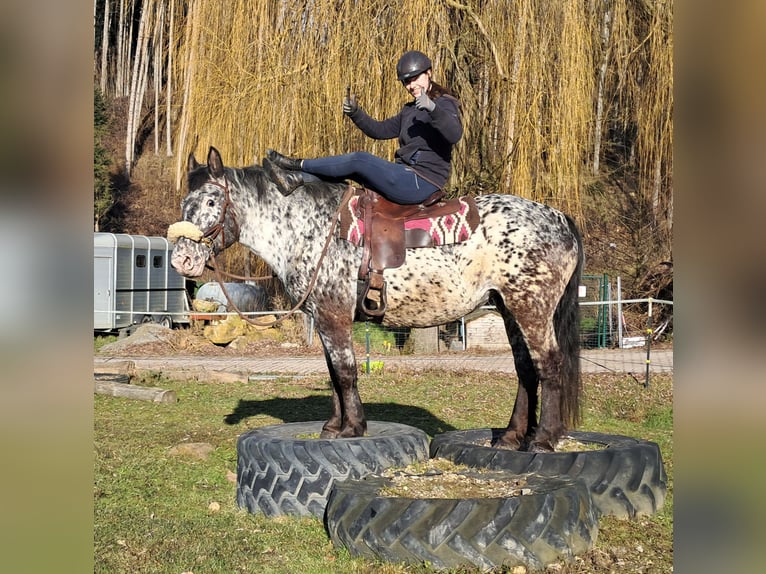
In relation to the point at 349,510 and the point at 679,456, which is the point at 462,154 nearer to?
the point at 349,510

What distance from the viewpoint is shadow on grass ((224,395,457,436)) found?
908cm

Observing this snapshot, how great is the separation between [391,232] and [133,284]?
1631 centimetres

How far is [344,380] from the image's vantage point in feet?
18.7

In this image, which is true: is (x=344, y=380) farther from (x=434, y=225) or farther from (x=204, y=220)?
(x=204, y=220)

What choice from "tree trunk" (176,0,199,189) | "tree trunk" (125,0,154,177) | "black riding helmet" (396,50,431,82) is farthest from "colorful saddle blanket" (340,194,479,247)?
"tree trunk" (125,0,154,177)

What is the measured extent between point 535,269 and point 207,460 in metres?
3.34

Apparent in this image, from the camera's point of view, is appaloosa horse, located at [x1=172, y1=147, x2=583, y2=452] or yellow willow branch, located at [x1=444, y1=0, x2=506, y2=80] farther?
yellow willow branch, located at [x1=444, y1=0, x2=506, y2=80]

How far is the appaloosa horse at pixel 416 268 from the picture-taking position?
5.45 meters

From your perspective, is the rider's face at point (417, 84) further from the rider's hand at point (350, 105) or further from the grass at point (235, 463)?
the grass at point (235, 463)

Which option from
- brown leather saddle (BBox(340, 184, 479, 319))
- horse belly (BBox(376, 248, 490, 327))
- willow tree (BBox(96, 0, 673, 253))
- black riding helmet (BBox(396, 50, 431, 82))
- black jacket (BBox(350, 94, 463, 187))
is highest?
willow tree (BBox(96, 0, 673, 253))

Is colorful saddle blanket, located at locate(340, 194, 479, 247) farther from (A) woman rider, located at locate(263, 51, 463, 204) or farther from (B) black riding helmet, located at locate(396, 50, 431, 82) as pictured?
(B) black riding helmet, located at locate(396, 50, 431, 82)

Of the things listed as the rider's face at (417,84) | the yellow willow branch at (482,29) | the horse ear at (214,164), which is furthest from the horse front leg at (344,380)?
the yellow willow branch at (482,29)

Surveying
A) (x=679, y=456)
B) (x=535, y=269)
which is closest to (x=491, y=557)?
(x=535, y=269)

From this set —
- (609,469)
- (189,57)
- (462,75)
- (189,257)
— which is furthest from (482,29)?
(609,469)
